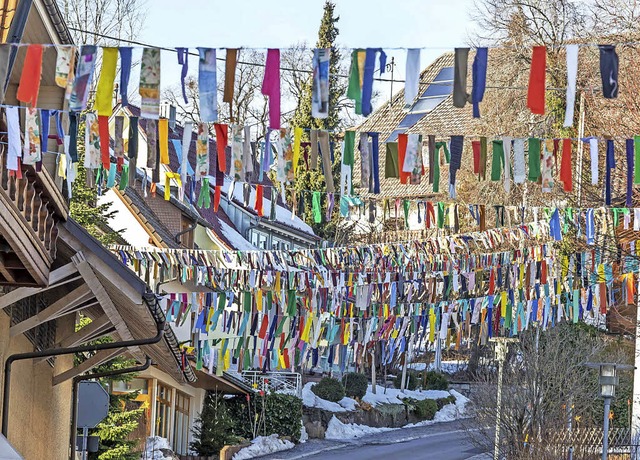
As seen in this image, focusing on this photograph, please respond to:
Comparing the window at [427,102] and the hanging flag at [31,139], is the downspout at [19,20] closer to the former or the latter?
the hanging flag at [31,139]

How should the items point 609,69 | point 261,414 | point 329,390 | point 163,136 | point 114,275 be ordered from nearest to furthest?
point 609,69 → point 114,275 → point 163,136 → point 261,414 → point 329,390

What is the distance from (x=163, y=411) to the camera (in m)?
33.8

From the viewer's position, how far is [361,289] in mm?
26078

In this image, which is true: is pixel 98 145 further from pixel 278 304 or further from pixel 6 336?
pixel 278 304

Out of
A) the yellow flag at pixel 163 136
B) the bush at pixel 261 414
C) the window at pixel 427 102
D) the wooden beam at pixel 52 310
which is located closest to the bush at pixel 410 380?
the window at pixel 427 102

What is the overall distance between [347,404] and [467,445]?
7.80m

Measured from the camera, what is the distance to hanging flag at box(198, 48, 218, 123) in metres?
9.21

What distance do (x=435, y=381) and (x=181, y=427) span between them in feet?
64.0

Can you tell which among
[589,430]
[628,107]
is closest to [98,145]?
[628,107]

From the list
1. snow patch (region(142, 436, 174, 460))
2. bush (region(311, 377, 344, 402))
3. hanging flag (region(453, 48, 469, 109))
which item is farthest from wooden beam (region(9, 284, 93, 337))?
bush (region(311, 377, 344, 402))

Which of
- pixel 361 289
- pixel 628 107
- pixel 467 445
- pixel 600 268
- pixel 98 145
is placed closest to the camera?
pixel 98 145

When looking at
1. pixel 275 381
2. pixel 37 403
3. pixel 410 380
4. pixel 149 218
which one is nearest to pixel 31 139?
pixel 37 403

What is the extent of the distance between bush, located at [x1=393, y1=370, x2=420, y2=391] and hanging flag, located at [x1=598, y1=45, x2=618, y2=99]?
43.8m

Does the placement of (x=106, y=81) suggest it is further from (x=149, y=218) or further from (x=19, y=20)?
(x=149, y=218)
